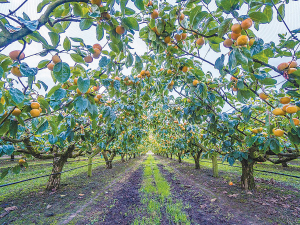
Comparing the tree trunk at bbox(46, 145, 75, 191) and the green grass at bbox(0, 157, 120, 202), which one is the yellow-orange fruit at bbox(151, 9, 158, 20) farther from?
the green grass at bbox(0, 157, 120, 202)

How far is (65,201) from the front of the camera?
13.7 ft

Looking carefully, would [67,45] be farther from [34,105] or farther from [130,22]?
[34,105]

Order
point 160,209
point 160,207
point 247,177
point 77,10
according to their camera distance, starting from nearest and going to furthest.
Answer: point 77,10
point 160,209
point 160,207
point 247,177

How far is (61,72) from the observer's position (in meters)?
0.95

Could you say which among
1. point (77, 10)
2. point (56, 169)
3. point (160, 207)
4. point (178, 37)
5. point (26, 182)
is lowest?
point (26, 182)

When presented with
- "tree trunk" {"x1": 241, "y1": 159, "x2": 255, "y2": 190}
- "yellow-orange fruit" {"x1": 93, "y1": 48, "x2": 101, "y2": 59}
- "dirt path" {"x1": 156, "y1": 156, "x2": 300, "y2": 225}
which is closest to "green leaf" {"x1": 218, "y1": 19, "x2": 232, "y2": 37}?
"yellow-orange fruit" {"x1": 93, "y1": 48, "x2": 101, "y2": 59}

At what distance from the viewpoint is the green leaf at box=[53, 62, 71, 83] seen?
0.93 metres

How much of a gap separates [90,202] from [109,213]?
3.54 ft

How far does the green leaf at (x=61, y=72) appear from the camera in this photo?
93 centimetres

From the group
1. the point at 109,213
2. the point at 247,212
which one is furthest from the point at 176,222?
the point at 247,212

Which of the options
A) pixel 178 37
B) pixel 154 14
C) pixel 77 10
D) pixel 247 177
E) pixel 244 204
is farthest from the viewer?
pixel 247 177

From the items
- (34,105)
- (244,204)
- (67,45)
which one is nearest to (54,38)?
(67,45)

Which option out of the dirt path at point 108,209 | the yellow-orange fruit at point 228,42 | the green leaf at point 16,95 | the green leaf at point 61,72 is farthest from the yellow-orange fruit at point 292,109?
the dirt path at point 108,209

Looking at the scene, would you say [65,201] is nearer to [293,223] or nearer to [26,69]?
[26,69]
